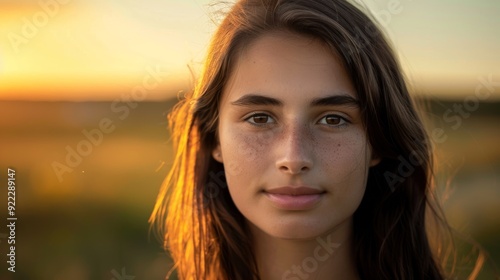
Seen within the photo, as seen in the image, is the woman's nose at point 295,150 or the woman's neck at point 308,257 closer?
the woman's nose at point 295,150

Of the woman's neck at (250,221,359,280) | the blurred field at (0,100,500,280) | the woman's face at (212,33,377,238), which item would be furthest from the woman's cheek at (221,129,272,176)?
the blurred field at (0,100,500,280)

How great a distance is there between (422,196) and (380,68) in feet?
2.27

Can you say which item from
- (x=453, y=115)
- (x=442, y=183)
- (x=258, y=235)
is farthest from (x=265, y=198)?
(x=453, y=115)

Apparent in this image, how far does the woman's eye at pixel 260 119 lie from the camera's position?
2.87 metres

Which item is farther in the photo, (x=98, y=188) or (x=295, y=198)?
(x=98, y=188)

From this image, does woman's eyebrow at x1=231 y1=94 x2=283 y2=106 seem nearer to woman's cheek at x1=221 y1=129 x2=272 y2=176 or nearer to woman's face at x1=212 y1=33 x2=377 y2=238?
woman's face at x1=212 y1=33 x2=377 y2=238

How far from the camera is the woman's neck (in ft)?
9.98

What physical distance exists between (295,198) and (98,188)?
11.0ft

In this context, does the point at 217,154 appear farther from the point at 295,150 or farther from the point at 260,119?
the point at 295,150

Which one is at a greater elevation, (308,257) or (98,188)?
(98,188)

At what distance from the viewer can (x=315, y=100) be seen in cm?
279
